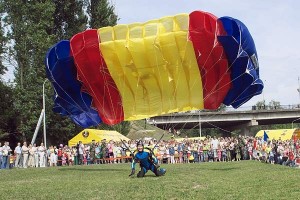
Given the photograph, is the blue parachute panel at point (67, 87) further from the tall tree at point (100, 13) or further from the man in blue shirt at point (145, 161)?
the tall tree at point (100, 13)

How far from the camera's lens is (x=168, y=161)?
3231 centimetres

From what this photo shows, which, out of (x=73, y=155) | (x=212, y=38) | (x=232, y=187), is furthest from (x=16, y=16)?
Answer: (x=232, y=187)

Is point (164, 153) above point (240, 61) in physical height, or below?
below

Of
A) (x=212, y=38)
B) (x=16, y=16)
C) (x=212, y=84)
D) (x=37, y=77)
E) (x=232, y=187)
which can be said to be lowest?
(x=232, y=187)

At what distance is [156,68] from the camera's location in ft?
58.3

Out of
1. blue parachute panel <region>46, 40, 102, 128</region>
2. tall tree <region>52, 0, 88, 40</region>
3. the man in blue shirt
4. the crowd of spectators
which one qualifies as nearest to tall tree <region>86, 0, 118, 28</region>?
tall tree <region>52, 0, 88, 40</region>

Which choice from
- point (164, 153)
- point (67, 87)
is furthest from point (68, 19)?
point (67, 87)

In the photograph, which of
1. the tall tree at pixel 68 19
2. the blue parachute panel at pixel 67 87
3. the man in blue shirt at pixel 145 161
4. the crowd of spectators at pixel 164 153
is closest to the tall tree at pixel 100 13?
the tall tree at pixel 68 19

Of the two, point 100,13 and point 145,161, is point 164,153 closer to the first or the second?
point 145,161

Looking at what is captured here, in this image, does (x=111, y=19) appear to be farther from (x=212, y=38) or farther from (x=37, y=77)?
(x=212, y=38)

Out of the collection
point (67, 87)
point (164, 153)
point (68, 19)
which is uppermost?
point (68, 19)

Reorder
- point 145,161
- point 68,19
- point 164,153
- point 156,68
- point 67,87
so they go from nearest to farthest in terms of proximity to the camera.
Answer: point 145,161 → point 156,68 → point 67,87 → point 164,153 → point 68,19

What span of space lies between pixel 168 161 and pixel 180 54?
16.1 metres

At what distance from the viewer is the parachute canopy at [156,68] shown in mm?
16875
